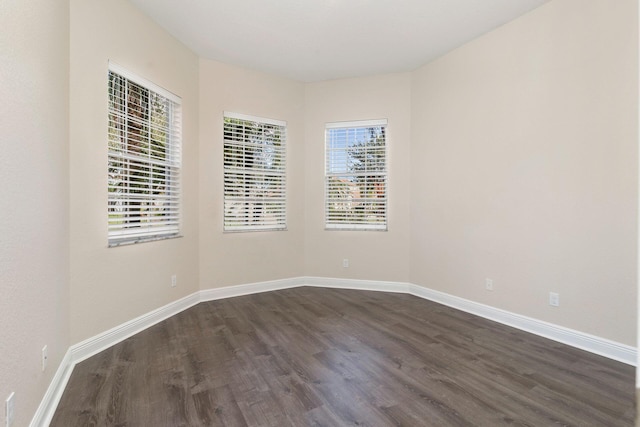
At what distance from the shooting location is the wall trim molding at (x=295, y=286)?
6.82 ft

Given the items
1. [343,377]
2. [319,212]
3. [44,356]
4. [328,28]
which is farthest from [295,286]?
[328,28]

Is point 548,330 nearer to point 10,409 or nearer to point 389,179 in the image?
point 389,179

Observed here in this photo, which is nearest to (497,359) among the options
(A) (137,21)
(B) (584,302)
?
(B) (584,302)

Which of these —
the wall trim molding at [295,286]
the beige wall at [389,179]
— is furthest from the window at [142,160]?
the beige wall at [389,179]

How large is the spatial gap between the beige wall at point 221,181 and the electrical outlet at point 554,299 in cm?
310

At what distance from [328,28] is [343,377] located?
331 centimetres

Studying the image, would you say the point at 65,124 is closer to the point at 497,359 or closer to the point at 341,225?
the point at 341,225

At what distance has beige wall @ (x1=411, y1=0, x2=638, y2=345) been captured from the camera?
245 centimetres

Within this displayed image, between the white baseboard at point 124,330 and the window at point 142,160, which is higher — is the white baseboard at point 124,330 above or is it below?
below

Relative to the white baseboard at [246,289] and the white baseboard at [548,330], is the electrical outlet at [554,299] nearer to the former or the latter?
the white baseboard at [548,330]

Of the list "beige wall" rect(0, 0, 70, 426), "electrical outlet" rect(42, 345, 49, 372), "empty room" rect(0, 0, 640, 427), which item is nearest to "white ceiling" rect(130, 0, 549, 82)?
"empty room" rect(0, 0, 640, 427)

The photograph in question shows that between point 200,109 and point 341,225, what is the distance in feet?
8.27

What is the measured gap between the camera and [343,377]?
2205 mm

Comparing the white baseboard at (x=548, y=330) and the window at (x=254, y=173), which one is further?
the window at (x=254, y=173)
